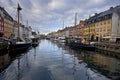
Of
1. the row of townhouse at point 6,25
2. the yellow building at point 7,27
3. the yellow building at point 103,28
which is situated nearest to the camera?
the yellow building at point 103,28

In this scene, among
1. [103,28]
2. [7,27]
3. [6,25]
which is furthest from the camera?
[7,27]

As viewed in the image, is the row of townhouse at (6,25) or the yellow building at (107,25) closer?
the yellow building at (107,25)

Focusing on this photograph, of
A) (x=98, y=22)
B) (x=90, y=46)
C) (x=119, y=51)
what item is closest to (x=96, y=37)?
(x=98, y=22)

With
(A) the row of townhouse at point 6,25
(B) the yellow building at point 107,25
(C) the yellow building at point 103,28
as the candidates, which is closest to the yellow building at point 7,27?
(A) the row of townhouse at point 6,25

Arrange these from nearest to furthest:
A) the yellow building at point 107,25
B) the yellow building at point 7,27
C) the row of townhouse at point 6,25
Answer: the yellow building at point 107,25 < the row of townhouse at point 6,25 < the yellow building at point 7,27

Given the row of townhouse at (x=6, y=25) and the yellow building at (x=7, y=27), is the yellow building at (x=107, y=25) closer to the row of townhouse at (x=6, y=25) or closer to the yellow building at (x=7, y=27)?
the row of townhouse at (x=6, y=25)

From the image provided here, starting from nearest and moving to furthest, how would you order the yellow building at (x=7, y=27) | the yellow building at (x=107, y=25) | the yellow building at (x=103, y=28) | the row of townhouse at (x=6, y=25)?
the yellow building at (x=107, y=25)
the yellow building at (x=103, y=28)
the row of townhouse at (x=6, y=25)
the yellow building at (x=7, y=27)

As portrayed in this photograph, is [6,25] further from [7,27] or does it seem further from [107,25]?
[107,25]

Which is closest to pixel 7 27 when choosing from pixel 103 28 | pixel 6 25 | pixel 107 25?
pixel 6 25

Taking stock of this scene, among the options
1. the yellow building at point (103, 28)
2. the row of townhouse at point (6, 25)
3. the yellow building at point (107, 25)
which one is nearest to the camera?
the yellow building at point (107, 25)

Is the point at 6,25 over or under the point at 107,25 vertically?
over

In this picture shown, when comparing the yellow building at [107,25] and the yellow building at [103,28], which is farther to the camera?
the yellow building at [103,28]

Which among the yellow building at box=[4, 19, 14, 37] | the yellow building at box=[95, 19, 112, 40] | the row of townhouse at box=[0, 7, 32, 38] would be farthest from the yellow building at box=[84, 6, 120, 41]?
the yellow building at box=[4, 19, 14, 37]

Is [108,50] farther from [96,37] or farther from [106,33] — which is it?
[96,37]
